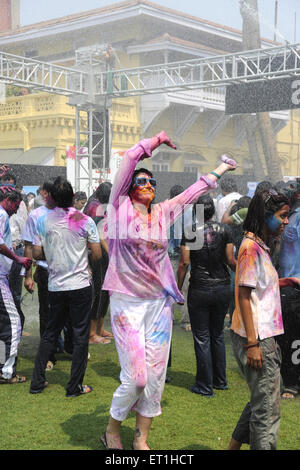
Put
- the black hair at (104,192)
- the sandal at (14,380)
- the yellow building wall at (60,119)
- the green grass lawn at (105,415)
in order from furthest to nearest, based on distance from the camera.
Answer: the yellow building wall at (60,119), the black hair at (104,192), the sandal at (14,380), the green grass lawn at (105,415)

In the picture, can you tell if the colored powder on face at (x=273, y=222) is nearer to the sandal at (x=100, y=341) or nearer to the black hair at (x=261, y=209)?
the black hair at (x=261, y=209)

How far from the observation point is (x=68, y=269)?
451 centimetres

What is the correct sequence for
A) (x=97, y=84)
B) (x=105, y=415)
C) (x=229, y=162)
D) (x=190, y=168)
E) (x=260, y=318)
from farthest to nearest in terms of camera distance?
1. (x=190, y=168)
2. (x=97, y=84)
3. (x=105, y=415)
4. (x=229, y=162)
5. (x=260, y=318)

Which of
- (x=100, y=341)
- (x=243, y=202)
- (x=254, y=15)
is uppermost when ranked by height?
(x=254, y=15)

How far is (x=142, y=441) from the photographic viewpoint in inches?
135

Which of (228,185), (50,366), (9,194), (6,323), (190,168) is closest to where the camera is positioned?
(6,323)

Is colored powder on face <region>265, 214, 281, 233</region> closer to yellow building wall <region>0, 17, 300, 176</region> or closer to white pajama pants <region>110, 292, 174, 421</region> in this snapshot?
white pajama pants <region>110, 292, 174, 421</region>

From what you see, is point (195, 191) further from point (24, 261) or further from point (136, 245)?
point (24, 261)

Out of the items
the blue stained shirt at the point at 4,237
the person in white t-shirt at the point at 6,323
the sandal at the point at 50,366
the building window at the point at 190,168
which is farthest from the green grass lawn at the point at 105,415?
the building window at the point at 190,168

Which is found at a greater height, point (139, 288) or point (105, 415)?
point (139, 288)

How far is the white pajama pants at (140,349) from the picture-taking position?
331 cm

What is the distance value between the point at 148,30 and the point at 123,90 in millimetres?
5010

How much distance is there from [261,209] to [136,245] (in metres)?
0.76

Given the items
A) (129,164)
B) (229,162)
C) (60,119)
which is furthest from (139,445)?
(60,119)
